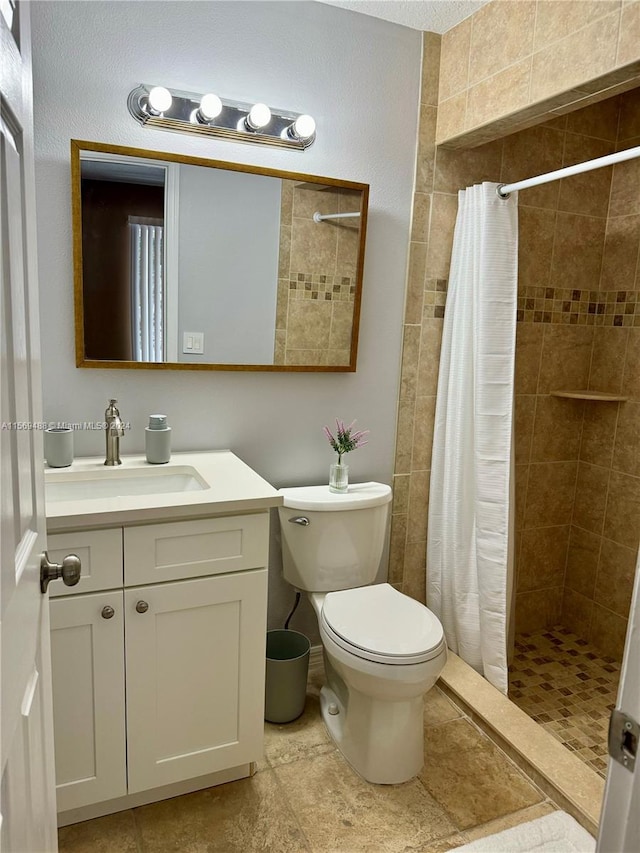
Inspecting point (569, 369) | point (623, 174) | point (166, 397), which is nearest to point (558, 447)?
point (569, 369)

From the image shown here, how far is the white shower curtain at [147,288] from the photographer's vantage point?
76.5 inches

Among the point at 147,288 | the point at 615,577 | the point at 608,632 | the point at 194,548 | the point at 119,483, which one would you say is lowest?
the point at 608,632

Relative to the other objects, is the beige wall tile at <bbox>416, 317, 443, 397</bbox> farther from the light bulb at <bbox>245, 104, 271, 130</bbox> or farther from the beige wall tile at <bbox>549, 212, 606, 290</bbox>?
the light bulb at <bbox>245, 104, 271, 130</bbox>

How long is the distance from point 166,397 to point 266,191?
78 cm

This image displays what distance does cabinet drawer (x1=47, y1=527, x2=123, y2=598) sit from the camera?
4.95 ft

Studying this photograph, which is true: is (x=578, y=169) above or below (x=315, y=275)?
above

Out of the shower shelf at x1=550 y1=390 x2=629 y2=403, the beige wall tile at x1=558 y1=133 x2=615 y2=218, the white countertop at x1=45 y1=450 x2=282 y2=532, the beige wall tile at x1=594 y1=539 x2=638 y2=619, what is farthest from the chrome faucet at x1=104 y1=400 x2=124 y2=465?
the beige wall tile at x1=594 y1=539 x2=638 y2=619

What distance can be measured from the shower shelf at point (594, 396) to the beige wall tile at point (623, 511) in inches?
12.7

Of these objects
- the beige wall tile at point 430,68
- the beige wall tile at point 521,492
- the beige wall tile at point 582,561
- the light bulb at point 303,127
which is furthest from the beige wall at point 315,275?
the beige wall tile at point 582,561

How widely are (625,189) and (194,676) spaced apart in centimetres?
256

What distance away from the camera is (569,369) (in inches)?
110

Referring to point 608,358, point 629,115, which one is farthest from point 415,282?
point 629,115

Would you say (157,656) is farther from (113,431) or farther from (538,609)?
(538,609)

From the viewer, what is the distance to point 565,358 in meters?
2.77
